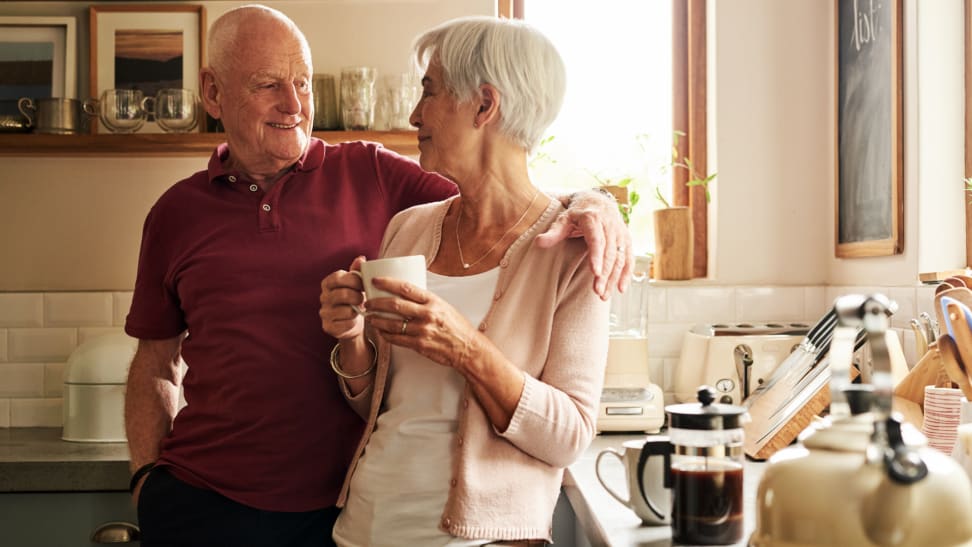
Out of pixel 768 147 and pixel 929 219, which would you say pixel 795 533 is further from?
pixel 768 147

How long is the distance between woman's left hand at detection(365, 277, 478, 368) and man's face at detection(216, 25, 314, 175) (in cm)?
64

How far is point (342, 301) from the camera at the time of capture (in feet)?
4.62

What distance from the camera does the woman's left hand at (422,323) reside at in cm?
128

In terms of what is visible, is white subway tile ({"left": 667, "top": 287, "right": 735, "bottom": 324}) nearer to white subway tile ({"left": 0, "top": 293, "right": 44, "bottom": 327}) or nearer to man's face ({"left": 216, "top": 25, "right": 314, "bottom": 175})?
man's face ({"left": 216, "top": 25, "right": 314, "bottom": 175})

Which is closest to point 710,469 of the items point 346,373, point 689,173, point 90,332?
point 346,373

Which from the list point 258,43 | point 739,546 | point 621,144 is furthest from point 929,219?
point 258,43

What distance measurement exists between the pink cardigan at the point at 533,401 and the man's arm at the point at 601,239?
1.3 inches

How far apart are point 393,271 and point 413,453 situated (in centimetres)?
32

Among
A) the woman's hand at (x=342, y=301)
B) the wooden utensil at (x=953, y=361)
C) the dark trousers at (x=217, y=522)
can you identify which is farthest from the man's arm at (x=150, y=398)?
the wooden utensil at (x=953, y=361)

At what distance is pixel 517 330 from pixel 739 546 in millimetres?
431

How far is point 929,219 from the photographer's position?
7.27 feet

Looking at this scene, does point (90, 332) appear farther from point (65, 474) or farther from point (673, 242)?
point (673, 242)

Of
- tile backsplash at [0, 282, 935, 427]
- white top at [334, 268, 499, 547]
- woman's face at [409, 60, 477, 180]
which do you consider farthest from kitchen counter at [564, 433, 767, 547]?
tile backsplash at [0, 282, 935, 427]

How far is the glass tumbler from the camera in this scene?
2566 mm
